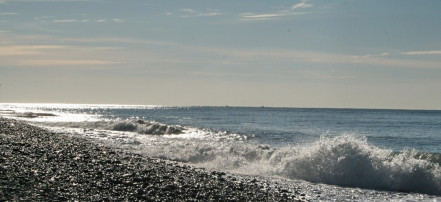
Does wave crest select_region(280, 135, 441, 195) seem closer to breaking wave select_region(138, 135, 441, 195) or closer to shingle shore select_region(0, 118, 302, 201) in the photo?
breaking wave select_region(138, 135, 441, 195)

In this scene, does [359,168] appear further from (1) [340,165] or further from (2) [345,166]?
(1) [340,165]

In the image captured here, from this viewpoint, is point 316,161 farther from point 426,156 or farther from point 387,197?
point 426,156

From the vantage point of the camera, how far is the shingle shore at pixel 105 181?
13.1 m

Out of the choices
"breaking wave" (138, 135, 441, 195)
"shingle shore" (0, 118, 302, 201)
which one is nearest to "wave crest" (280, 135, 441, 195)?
"breaking wave" (138, 135, 441, 195)

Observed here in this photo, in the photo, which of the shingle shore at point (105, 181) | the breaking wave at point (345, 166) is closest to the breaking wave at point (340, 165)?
the breaking wave at point (345, 166)

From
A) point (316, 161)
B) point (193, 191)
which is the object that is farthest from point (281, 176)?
point (193, 191)

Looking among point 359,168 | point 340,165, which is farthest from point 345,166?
point 359,168

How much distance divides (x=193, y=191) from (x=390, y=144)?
34.0 meters

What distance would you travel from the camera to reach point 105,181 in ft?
49.1

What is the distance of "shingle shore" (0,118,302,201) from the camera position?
13055mm

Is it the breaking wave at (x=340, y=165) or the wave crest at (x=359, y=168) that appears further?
the breaking wave at (x=340, y=165)

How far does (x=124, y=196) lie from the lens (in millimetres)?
13297

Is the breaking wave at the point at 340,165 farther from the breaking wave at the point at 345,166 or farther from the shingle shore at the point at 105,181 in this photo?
the shingle shore at the point at 105,181

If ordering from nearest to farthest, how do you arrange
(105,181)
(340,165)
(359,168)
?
(105,181) < (359,168) < (340,165)
